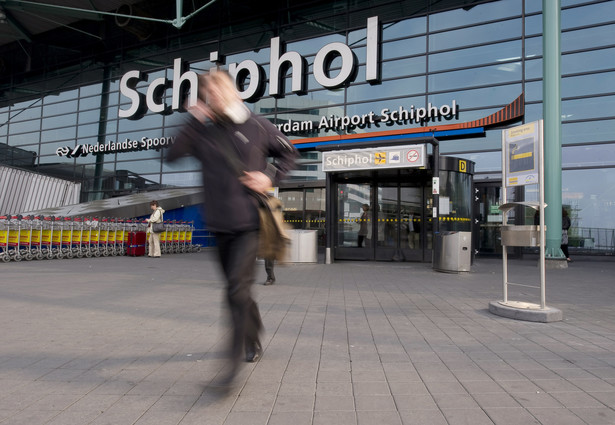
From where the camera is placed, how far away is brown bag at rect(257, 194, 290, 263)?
112 inches

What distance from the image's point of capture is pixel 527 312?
5156 millimetres

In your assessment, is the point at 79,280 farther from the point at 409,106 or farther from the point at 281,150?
the point at 409,106

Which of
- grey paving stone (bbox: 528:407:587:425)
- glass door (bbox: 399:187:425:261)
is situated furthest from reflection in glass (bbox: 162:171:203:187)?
grey paving stone (bbox: 528:407:587:425)

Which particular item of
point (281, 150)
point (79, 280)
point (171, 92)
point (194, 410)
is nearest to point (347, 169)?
point (79, 280)

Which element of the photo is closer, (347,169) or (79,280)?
(79,280)

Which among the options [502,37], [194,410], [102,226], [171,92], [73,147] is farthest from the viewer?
[73,147]

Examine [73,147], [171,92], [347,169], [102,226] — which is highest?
[171,92]

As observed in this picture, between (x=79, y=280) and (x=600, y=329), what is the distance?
8256 mm

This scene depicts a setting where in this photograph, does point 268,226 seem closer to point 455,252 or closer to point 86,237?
point 455,252

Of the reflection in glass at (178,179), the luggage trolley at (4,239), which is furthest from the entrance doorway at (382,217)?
the reflection in glass at (178,179)

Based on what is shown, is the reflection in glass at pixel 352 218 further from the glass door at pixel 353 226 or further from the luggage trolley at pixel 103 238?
the luggage trolley at pixel 103 238

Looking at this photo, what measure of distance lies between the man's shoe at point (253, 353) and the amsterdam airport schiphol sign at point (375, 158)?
9261 mm

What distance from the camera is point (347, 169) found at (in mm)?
12781

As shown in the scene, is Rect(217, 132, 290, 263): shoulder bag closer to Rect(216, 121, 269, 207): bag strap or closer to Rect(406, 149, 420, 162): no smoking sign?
Rect(216, 121, 269, 207): bag strap
